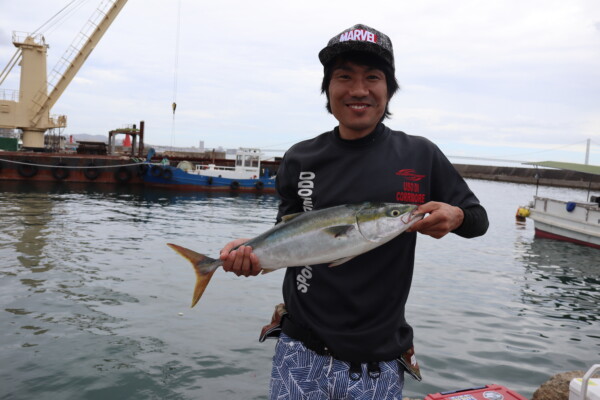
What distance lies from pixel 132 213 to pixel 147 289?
15.8 m

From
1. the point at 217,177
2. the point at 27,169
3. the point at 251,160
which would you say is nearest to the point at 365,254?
the point at 217,177

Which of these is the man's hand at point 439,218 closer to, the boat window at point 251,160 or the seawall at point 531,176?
the boat window at point 251,160

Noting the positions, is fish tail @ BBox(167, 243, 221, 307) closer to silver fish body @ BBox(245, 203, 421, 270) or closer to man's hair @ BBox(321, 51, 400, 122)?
silver fish body @ BBox(245, 203, 421, 270)

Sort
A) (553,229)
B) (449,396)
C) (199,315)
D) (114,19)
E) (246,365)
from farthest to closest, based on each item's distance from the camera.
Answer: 1. (114,19)
2. (553,229)
3. (199,315)
4. (246,365)
5. (449,396)

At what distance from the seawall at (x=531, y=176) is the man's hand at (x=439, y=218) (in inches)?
4043

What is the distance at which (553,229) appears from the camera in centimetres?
2623

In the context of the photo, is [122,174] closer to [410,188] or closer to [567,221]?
[567,221]

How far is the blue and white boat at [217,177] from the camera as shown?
4184cm

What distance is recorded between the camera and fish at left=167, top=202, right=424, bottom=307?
8.53 ft

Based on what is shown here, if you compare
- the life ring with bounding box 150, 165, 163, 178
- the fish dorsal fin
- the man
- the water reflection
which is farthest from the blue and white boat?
the man

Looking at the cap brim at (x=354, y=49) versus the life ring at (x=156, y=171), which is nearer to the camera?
the cap brim at (x=354, y=49)

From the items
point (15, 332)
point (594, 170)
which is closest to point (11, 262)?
point (15, 332)

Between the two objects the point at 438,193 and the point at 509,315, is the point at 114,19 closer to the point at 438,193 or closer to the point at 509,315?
the point at 509,315

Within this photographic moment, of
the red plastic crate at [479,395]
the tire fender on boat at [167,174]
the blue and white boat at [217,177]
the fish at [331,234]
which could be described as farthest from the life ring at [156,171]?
the fish at [331,234]
